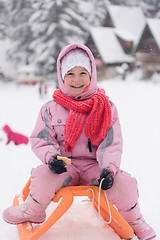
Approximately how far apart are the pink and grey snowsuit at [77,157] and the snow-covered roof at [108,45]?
4.31 m

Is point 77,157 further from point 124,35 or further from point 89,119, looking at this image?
point 124,35

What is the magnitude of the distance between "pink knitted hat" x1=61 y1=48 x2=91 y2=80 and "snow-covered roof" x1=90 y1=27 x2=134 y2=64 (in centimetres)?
422

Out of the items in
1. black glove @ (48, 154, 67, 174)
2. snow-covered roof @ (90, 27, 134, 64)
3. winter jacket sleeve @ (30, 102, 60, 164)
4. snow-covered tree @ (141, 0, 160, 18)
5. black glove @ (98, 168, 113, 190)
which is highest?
snow-covered tree @ (141, 0, 160, 18)

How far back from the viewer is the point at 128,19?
4750 millimetres

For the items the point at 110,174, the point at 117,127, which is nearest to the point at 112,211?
the point at 110,174

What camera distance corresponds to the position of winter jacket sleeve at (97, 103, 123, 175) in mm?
788

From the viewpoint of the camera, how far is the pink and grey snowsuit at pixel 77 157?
774mm

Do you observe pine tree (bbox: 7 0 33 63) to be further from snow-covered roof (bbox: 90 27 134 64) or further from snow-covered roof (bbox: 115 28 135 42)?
snow-covered roof (bbox: 115 28 135 42)

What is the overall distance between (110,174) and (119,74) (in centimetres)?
461

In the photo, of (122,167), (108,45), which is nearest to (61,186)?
(122,167)

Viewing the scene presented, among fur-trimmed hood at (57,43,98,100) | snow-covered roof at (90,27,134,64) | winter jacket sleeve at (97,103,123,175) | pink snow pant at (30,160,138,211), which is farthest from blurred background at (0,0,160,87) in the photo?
pink snow pant at (30,160,138,211)

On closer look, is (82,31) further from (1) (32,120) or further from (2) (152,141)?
(2) (152,141)

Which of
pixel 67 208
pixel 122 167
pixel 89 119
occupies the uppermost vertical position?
pixel 89 119

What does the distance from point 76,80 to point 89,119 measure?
148 mm
